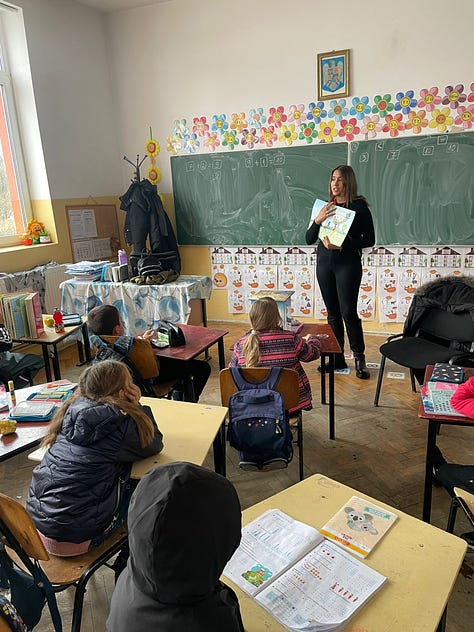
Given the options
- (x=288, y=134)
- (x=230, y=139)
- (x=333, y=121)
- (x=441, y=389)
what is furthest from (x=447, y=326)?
(x=230, y=139)

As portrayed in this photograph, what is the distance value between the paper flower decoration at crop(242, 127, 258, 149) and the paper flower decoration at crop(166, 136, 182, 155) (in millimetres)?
805

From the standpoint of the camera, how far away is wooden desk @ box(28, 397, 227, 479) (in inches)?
66.7

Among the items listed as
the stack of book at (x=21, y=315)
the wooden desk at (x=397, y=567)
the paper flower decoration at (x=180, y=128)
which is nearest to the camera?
the wooden desk at (x=397, y=567)

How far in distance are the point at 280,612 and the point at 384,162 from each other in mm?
4399

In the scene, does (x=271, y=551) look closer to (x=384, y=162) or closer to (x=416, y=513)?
(x=416, y=513)

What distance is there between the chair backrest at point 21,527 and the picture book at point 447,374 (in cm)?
173

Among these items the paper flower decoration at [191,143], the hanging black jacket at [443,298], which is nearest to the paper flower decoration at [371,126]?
the paper flower decoration at [191,143]

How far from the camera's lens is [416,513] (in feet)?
7.38

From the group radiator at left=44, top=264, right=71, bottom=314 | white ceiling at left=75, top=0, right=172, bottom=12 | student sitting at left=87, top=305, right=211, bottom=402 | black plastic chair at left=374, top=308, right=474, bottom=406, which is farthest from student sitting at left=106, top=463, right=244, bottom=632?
white ceiling at left=75, top=0, right=172, bottom=12

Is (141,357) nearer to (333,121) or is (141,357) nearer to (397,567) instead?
(397,567)

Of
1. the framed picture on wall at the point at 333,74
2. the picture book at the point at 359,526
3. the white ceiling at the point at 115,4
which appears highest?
the white ceiling at the point at 115,4

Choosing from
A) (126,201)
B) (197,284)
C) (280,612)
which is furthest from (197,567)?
(126,201)

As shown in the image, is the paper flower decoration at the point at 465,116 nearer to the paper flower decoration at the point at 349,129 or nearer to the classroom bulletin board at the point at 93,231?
the paper flower decoration at the point at 349,129

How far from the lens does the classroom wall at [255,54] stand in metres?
4.26
